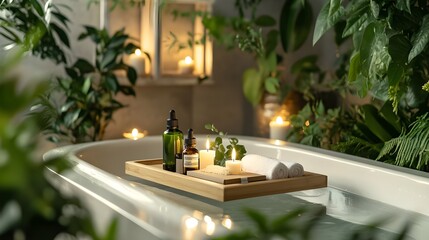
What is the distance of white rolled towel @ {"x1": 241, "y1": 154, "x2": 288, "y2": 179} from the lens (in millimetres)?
2562

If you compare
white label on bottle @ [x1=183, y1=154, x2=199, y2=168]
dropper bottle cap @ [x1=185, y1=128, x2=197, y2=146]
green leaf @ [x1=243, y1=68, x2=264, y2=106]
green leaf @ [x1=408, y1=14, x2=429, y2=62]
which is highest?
green leaf @ [x1=408, y1=14, x2=429, y2=62]

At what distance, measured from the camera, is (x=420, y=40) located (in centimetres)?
283

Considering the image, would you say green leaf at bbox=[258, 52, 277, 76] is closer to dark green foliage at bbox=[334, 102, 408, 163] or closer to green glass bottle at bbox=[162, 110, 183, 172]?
dark green foliage at bbox=[334, 102, 408, 163]

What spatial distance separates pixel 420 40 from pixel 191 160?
1.00 meters

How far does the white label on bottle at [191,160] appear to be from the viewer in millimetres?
2643

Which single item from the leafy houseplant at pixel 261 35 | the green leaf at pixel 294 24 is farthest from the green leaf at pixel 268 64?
the green leaf at pixel 294 24

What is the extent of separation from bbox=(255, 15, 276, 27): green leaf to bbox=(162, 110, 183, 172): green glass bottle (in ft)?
6.40

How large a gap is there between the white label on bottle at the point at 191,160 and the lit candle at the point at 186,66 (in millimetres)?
1914

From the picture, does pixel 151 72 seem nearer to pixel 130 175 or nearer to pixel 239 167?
pixel 130 175

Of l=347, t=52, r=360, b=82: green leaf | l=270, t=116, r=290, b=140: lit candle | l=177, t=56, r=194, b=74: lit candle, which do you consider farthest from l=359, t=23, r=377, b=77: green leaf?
l=177, t=56, r=194, b=74: lit candle

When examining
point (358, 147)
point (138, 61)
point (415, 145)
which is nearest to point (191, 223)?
point (415, 145)

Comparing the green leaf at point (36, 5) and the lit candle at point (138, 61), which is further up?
the green leaf at point (36, 5)

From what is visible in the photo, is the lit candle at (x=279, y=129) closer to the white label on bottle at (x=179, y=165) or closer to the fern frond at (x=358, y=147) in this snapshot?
the fern frond at (x=358, y=147)

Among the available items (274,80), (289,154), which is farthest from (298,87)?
(289,154)
